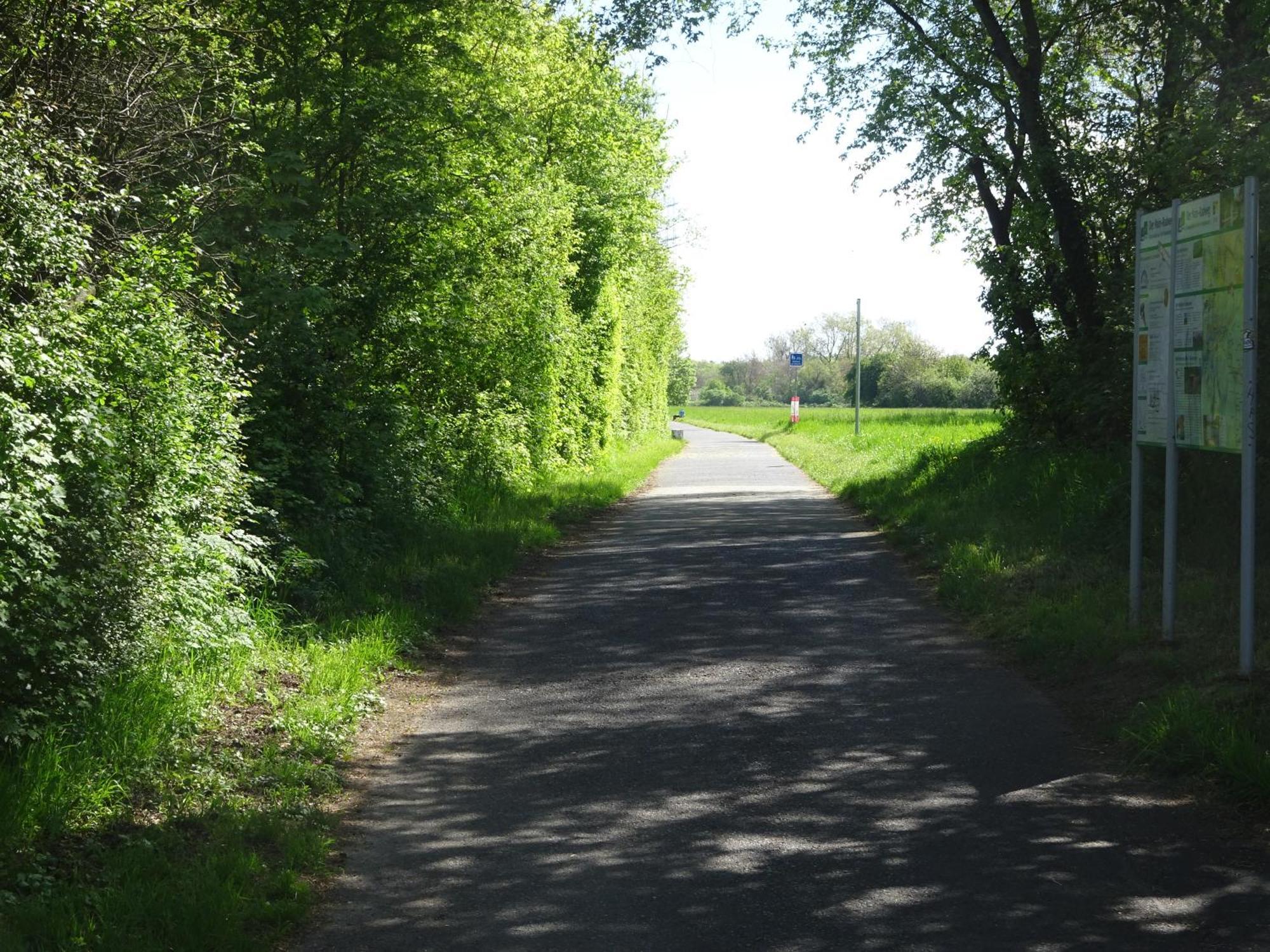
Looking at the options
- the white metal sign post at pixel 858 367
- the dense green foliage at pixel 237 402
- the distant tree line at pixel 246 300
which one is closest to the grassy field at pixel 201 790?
the dense green foliage at pixel 237 402

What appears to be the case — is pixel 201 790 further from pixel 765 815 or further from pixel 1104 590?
pixel 1104 590

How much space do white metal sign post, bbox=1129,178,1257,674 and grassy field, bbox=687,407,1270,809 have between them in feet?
1.31

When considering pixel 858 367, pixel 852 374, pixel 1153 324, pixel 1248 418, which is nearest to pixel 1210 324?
pixel 1248 418

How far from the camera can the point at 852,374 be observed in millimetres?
137750

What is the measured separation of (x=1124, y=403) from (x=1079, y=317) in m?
4.29

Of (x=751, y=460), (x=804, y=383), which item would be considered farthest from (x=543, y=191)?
(x=804, y=383)

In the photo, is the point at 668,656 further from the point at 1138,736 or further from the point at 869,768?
the point at 1138,736

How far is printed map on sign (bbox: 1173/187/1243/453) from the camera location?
7336 mm

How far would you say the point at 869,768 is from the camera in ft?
21.1

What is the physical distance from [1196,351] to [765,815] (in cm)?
442

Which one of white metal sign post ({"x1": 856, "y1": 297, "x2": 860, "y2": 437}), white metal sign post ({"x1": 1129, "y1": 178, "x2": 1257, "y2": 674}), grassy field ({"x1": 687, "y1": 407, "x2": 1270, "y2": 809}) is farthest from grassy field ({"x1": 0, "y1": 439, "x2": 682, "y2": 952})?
white metal sign post ({"x1": 856, "y1": 297, "x2": 860, "y2": 437})

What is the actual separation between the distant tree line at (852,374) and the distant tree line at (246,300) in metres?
41.4

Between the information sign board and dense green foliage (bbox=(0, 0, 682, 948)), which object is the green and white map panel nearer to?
the information sign board

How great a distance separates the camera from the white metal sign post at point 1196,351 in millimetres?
7113
